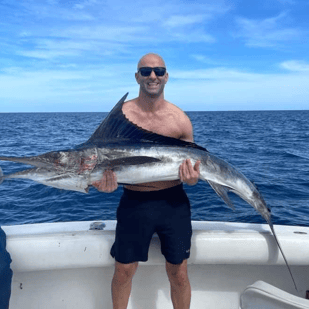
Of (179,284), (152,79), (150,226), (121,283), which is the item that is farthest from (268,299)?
(152,79)

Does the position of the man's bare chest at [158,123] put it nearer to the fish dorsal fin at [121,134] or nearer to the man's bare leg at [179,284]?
the fish dorsal fin at [121,134]

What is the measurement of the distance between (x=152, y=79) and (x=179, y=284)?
5.59 feet

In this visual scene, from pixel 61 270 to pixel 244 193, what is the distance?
1821 mm

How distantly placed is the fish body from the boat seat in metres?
1.22

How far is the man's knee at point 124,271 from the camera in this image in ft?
8.13

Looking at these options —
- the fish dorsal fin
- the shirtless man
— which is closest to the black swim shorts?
the shirtless man

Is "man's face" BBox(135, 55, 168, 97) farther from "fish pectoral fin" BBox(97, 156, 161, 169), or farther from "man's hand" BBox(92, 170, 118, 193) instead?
"man's hand" BBox(92, 170, 118, 193)

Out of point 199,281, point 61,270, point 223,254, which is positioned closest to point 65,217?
point 61,270

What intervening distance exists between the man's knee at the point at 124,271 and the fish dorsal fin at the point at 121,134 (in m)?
0.99

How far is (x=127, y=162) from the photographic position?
2.33m

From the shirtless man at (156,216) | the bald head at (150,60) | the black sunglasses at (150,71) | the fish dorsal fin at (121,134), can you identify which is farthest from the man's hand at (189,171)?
the bald head at (150,60)

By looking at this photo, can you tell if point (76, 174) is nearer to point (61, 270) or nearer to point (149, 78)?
point (149, 78)

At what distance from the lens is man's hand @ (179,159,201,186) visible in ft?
7.67

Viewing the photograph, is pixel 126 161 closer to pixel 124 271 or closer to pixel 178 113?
pixel 178 113
